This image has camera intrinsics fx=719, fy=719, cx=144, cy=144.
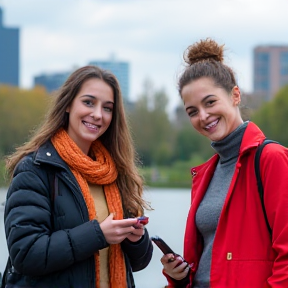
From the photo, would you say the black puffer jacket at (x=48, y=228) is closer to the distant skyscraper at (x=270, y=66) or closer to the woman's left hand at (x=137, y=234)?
the woman's left hand at (x=137, y=234)

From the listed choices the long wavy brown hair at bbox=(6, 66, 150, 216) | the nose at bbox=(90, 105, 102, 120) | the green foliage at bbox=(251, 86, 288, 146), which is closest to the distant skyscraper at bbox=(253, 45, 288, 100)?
the green foliage at bbox=(251, 86, 288, 146)

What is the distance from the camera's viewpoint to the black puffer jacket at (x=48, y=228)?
3.06m

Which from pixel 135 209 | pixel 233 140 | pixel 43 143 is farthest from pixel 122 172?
pixel 233 140

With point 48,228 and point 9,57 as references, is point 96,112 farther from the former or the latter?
point 9,57

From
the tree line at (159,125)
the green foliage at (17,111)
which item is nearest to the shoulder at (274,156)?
the green foliage at (17,111)

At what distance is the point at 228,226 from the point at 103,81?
981 millimetres

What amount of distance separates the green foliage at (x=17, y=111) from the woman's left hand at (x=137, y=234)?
41.3m

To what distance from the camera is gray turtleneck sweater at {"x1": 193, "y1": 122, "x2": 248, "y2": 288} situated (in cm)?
312

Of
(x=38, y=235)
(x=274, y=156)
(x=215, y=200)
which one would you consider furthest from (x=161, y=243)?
(x=274, y=156)

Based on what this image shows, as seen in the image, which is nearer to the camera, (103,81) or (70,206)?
(70,206)

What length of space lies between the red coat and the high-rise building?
3372 inches

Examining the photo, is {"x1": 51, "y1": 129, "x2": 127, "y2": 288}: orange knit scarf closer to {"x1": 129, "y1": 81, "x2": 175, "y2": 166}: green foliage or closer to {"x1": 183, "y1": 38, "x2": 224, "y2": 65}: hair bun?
{"x1": 183, "y1": 38, "x2": 224, "y2": 65}: hair bun

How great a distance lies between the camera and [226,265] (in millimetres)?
2982

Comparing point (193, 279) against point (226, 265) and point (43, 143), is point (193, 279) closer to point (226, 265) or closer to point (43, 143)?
point (226, 265)
